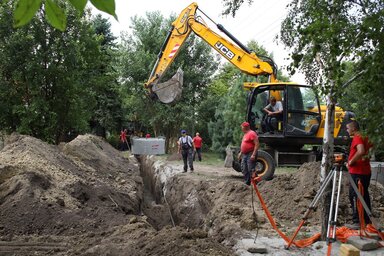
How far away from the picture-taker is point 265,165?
12.6 meters

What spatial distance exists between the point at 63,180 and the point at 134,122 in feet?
98.5

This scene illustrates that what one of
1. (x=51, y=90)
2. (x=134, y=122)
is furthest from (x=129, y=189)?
(x=134, y=122)

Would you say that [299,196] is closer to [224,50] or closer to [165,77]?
[224,50]

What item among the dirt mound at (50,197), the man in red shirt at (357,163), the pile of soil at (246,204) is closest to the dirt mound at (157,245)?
the pile of soil at (246,204)

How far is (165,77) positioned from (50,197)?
2082cm

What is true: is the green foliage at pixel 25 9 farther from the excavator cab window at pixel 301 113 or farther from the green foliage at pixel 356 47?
the excavator cab window at pixel 301 113

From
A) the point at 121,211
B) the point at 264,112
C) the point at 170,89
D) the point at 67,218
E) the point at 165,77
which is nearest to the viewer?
the point at 67,218

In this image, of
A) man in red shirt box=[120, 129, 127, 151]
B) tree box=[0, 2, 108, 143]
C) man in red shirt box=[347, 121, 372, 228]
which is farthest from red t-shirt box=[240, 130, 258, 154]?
man in red shirt box=[120, 129, 127, 151]

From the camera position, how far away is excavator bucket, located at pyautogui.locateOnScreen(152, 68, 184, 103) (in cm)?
1403

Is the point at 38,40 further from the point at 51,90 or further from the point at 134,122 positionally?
the point at 134,122

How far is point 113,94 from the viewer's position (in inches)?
1380

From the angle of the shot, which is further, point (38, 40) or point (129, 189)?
point (38, 40)

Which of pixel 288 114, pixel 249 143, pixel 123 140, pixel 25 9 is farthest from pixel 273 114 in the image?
pixel 123 140

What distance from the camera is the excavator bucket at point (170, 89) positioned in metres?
14.0
